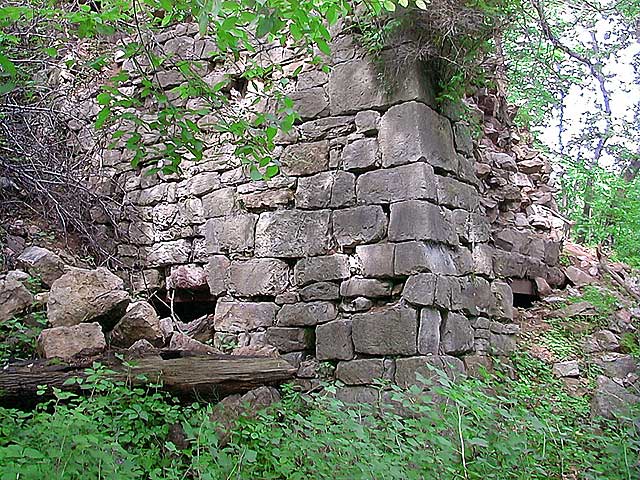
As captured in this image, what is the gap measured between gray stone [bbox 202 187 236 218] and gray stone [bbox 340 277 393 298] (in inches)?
47.3

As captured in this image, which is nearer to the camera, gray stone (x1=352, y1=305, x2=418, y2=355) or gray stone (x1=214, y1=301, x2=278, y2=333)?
gray stone (x1=352, y1=305, x2=418, y2=355)

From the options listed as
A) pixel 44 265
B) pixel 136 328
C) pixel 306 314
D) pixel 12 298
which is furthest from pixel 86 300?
pixel 306 314

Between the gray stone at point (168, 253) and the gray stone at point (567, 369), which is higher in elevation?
the gray stone at point (168, 253)

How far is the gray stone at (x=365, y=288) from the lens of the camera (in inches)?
156

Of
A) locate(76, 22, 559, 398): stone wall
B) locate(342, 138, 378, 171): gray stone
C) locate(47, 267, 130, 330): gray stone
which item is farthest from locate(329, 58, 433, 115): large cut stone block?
locate(47, 267, 130, 330): gray stone

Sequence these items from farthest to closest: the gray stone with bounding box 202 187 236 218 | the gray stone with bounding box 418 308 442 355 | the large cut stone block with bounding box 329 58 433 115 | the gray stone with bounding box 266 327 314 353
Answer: the gray stone with bounding box 202 187 236 218, the gray stone with bounding box 266 327 314 353, the large cut stone block with bounding box 329 58 433 115, the gray stone with bounding box 418 308 442 355

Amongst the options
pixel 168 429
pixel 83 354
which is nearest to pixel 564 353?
pixel 168 429

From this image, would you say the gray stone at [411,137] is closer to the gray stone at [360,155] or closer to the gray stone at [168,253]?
the gray stone at [360,155]

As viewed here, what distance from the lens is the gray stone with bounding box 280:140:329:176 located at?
14.4 ft

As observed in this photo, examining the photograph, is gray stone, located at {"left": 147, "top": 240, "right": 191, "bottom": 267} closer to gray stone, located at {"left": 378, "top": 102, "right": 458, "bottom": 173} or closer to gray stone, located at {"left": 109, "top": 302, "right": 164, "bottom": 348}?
gray stone, located at {"left": 109, "top": 302, "right": 164, "bottom": 348}

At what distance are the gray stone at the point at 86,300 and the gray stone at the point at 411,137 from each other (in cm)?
197

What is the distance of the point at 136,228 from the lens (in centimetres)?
546

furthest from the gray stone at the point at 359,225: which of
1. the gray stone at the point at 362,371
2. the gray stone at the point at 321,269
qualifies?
the gray stone at the point at 362,371

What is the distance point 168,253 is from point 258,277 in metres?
1.03
